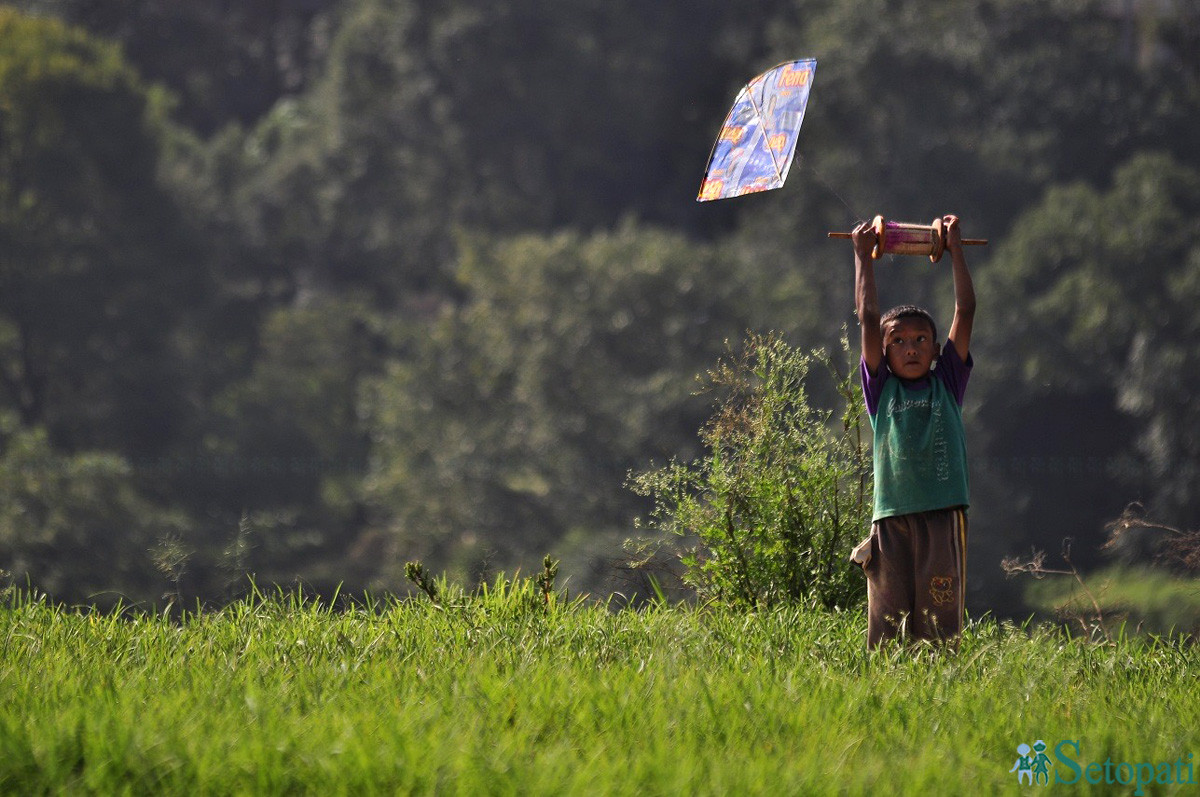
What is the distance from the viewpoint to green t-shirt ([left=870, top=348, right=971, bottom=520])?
417 centimetres

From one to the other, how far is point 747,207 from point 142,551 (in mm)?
12076

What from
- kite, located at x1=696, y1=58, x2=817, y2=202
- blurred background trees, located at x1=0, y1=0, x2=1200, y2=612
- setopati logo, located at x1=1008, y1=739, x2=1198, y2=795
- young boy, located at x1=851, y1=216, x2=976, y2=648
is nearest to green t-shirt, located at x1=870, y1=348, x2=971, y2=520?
young boy, located at x1=851, y1=216, x2=976, y2=648

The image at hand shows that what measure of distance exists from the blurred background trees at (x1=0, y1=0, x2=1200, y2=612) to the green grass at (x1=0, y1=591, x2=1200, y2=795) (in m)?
13.7

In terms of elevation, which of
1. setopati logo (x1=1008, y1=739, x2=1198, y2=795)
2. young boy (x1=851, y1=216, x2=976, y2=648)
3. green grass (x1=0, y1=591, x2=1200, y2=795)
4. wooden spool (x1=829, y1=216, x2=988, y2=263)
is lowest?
setopati logo (x1=1008, y1=739, x2=1198, y2=795)

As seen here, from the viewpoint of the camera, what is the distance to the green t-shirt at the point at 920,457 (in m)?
4.17

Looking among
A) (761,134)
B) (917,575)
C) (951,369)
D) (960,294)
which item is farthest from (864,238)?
(917,575)

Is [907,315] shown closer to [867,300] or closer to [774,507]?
[867,300]

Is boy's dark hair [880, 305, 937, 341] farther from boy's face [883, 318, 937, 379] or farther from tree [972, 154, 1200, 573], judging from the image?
tree [972, 154, 1200, 573]

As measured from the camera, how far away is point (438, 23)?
27.8 metres

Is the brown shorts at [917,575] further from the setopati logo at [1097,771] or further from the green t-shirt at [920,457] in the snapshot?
the setopati logo at [1097,771]

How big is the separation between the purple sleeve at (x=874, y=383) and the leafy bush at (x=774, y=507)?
72cm

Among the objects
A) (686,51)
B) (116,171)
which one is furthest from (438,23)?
(116,171)

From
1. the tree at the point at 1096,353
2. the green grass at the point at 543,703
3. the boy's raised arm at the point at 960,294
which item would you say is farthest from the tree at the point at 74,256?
the boy's raised arm at the point at 960,294

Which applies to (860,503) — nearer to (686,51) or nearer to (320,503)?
(320,503)
